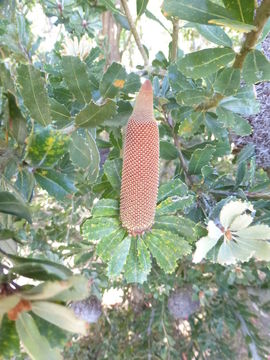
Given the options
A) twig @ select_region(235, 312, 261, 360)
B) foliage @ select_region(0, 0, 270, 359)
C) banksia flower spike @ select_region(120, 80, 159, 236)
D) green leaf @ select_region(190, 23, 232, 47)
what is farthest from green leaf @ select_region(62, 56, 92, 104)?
twig @ select_region(235, 312, 261, 360)

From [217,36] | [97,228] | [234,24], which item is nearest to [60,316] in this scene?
[97,228]

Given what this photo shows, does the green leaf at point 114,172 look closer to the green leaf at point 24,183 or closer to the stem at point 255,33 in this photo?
the green leaf at point 24,183

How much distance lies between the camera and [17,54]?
3.25 ft

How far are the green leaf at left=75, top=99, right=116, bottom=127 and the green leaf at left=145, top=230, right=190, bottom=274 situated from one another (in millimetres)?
208

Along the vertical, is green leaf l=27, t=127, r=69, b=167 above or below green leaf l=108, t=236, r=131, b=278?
above

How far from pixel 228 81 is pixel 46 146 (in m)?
0.31

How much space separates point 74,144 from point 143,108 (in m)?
0.13

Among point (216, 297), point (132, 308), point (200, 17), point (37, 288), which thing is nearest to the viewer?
point (37, 288)

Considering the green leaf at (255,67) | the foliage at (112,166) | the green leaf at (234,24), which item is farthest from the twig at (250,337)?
the green leaf at (234,24)

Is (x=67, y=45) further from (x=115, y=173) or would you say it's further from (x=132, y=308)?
(x=132, y=308)

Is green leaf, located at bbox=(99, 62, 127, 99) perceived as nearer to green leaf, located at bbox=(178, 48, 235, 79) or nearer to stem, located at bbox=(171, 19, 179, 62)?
green leaf, located at bbox=(178, 48, 235, 79)

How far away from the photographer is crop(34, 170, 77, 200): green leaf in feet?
1.64

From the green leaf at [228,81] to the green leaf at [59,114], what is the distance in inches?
10.2

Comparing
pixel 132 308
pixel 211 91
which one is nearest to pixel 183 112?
pixel 211 91
